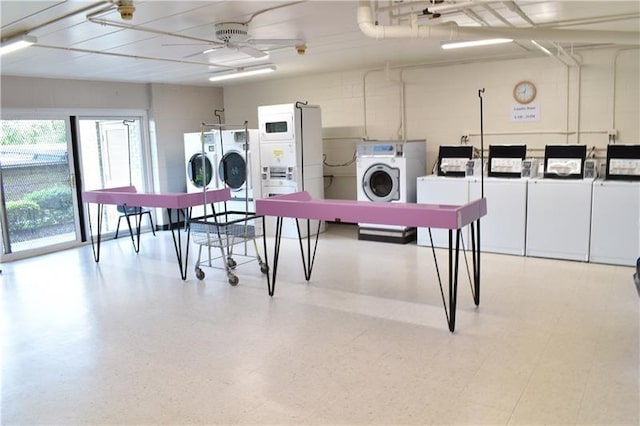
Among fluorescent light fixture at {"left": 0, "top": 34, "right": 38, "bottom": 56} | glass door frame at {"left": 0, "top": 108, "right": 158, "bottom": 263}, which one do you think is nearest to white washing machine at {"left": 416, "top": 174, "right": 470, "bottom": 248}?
fluorescent light fixture at {"left": 0, "top": 34, "right": 38, "bottom": 56}

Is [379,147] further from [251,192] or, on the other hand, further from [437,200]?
[251,192]

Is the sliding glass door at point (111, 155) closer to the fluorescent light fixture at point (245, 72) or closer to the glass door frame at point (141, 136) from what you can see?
the glass door frame at point (141, 136)

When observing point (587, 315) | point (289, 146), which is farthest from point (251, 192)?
point (587, 315)

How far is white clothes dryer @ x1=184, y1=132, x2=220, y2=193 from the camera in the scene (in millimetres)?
8117

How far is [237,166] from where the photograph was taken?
7895 mm

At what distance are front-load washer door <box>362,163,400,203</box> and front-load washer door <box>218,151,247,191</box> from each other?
197 centimetres

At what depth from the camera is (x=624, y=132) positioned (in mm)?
6035

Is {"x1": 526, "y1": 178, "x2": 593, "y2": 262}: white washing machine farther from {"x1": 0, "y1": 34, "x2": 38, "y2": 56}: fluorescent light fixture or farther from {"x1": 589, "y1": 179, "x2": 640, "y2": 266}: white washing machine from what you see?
{"x1": 0, "y1": 34, "x2": 38, "y2": 56}: fluorescent light fixture

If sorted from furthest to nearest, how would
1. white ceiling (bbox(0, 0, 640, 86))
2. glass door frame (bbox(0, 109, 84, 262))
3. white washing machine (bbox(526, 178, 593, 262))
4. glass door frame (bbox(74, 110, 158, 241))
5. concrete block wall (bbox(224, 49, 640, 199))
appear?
glass door frame (bbox(74, 110, 158, 241)) → glass door frame (bbox(0, 109, 84, 262)) → concrete block wall (bbox(224, 49, 640, 199)) → white washing machine (bbox(526, 178, 593, 262)) → white ceiling (bbox(0, 0, 640, 86))

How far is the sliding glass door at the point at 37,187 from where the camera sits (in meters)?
6.82

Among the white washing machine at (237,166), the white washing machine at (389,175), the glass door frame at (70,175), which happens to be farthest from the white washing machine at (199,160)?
the white washing machine at (389,175)

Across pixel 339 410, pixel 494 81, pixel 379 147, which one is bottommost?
pixel 339 410

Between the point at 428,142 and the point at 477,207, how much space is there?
3557mm

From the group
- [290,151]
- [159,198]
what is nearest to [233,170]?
[290,151]
